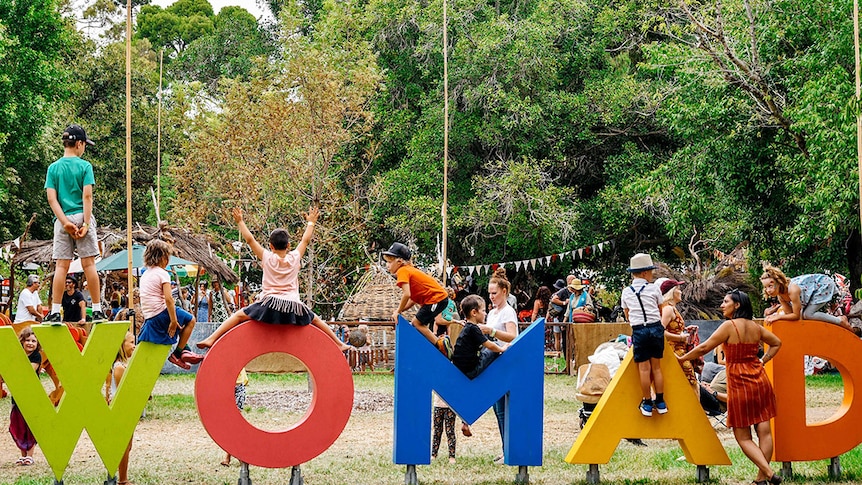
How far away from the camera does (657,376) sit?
8.20 metres

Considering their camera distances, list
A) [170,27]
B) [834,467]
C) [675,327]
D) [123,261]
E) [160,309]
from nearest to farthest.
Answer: [160,309] → [834,467] → [675,327] → [123,261] → [170,27]

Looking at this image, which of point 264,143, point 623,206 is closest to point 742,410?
point 623,206

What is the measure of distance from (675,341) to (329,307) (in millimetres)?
18863

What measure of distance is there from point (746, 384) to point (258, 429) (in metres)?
4.05

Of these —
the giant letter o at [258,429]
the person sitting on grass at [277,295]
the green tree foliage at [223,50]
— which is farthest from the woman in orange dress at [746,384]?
the green tree foliage at [223,50]

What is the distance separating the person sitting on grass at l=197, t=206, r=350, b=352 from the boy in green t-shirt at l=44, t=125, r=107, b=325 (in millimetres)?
1931

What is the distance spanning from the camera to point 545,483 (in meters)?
8.26

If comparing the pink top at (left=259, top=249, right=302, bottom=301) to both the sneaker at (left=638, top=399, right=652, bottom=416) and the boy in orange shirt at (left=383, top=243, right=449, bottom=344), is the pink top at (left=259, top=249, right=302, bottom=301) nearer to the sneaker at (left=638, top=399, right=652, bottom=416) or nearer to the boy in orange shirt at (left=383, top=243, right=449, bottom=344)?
the boy in orange shirt at (left=383, top=243, right=449, bottom=344)

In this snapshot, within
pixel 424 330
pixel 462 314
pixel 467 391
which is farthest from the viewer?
pixel 424 330

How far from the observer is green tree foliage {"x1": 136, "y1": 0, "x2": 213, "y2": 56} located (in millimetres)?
58844

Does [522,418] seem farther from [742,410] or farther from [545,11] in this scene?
[545,11]

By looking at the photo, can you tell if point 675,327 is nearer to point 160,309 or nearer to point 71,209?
point 160,309

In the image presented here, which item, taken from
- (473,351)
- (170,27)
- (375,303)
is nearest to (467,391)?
(473,351)

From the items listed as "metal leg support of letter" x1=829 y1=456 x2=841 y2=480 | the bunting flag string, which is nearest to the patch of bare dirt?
"metal leg support of letter" x1=829 y1=456 x2=841 y2=480
